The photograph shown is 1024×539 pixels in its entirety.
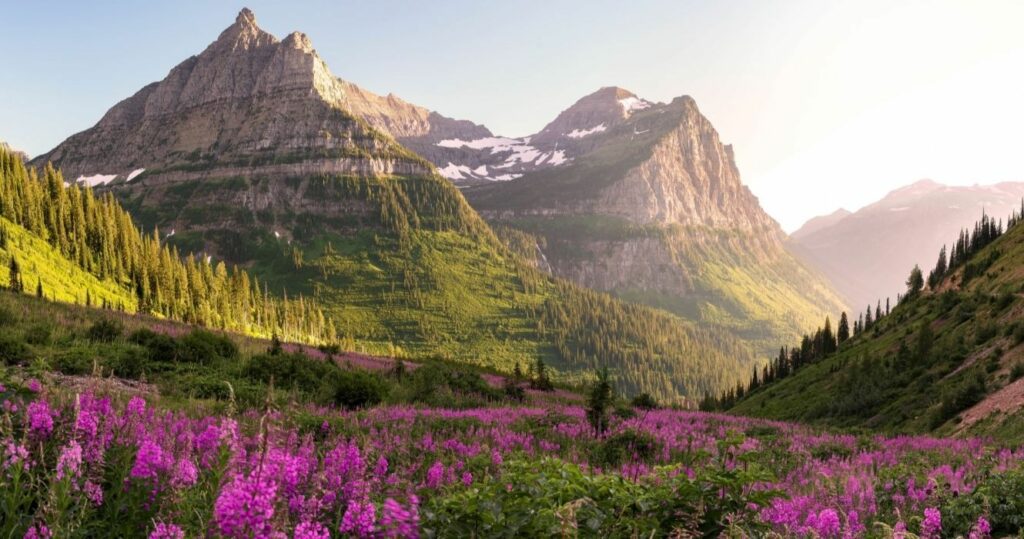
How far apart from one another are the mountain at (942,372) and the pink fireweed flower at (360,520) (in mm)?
22874

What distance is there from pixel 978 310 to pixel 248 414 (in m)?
49.1

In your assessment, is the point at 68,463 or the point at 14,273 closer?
the point at 68,463

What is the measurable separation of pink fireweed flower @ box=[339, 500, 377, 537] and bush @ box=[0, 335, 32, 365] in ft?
55.3

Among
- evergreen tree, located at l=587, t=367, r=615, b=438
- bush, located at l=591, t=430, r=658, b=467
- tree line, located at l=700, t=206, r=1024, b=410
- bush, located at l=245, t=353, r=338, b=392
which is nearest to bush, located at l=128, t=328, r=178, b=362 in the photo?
bush, located at l=245, t=353, r=338, b=392

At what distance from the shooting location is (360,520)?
3238 mm

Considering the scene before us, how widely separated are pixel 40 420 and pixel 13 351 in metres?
14.8

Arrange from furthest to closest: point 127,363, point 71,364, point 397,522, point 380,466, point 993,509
Answer: 1. point 127,363
2. point 71,364
3. point 993,509
4. point 380,466
5. point 397,522

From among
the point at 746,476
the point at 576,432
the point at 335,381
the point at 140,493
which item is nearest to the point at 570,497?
the point at 746,476

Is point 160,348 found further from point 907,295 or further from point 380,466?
point 907,295

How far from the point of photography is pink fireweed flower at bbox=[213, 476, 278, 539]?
7.55 ft

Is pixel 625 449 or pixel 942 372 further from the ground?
pixel 625 449

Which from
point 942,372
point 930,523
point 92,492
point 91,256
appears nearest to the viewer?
point 92,492

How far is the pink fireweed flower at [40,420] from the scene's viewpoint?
4473 millimetres

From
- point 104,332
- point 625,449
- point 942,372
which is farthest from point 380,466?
point 942,372
